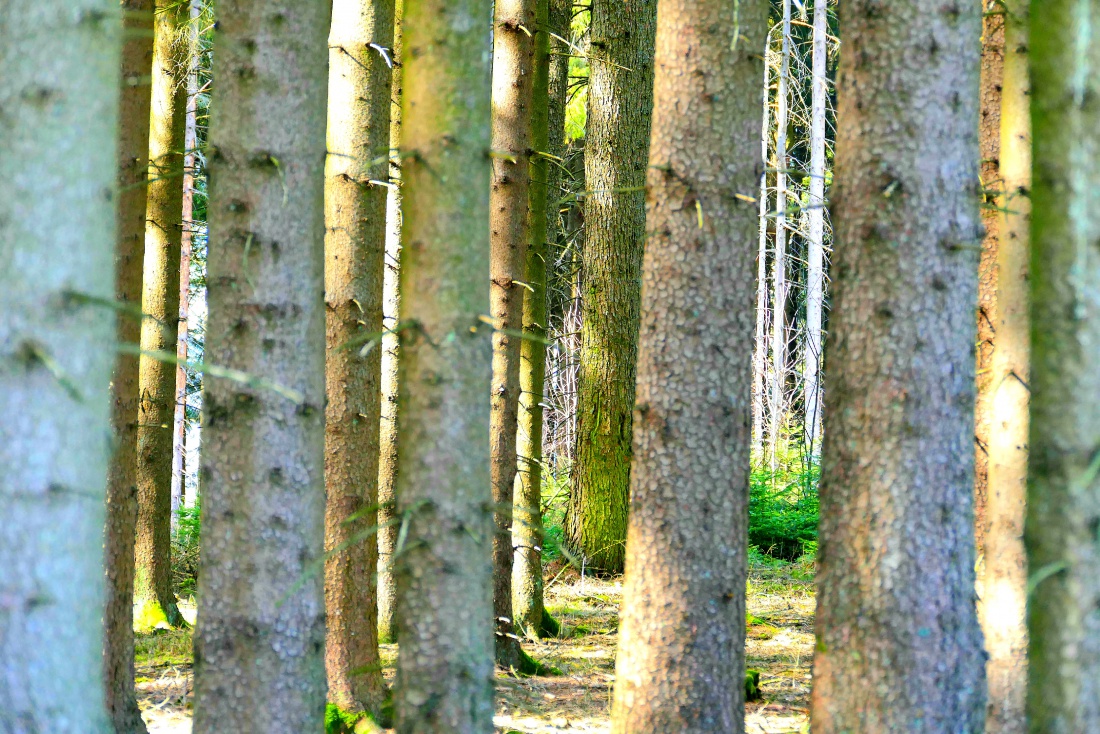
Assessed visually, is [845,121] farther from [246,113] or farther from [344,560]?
[344,560]

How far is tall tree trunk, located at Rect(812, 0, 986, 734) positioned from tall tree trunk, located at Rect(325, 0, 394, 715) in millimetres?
2726

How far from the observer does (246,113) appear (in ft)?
13.5

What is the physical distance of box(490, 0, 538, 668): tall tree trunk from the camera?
7355 millimetres

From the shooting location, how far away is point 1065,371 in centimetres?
351

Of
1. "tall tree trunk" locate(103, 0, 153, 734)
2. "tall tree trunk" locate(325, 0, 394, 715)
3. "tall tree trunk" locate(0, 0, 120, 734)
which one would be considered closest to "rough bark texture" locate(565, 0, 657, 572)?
"tall tree trunk" locate(325, 0, 394, 715)

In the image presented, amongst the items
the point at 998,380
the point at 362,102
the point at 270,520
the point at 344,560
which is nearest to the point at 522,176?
the point at 362,102

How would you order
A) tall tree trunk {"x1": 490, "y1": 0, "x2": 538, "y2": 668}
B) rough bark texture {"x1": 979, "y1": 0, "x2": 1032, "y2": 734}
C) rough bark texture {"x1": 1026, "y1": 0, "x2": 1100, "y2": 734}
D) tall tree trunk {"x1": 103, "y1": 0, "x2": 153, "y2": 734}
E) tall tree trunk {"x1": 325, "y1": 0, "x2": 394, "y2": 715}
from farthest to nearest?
tall tree trunk {"x1": 490, "y1": 0, "x2": 538, "y2": 668}
tall tree trunk {"x1": 325, "y1": 0, "x2": 394, "y2": 715}
tall tree trunk {"x1": 103, "y1": 0, "x2": 153, "y2": 734}
rough bark texture {"x1": 979, "y1": 0, "x2": 1032, "y2": 734}
rough bark texture {"x1": 1026, "y1": 0, "x2": 1100, "y2": 734}

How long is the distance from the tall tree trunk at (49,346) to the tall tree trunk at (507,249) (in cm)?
445

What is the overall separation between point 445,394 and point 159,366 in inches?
205

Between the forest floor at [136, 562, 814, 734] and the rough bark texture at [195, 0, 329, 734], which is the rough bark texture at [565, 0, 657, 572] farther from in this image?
the rough bark texture at [195, 0, 329, 734]

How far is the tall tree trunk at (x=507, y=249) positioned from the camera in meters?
7.36

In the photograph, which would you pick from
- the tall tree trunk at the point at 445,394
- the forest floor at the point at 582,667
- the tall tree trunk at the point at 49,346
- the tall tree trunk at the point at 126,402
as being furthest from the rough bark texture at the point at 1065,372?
the tall tree trunk at the point at 126,402

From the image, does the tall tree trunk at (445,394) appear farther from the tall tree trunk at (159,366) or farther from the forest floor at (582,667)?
the tall tree trunk at (159,366)

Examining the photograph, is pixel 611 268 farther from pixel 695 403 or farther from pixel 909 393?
pixel 909 393
